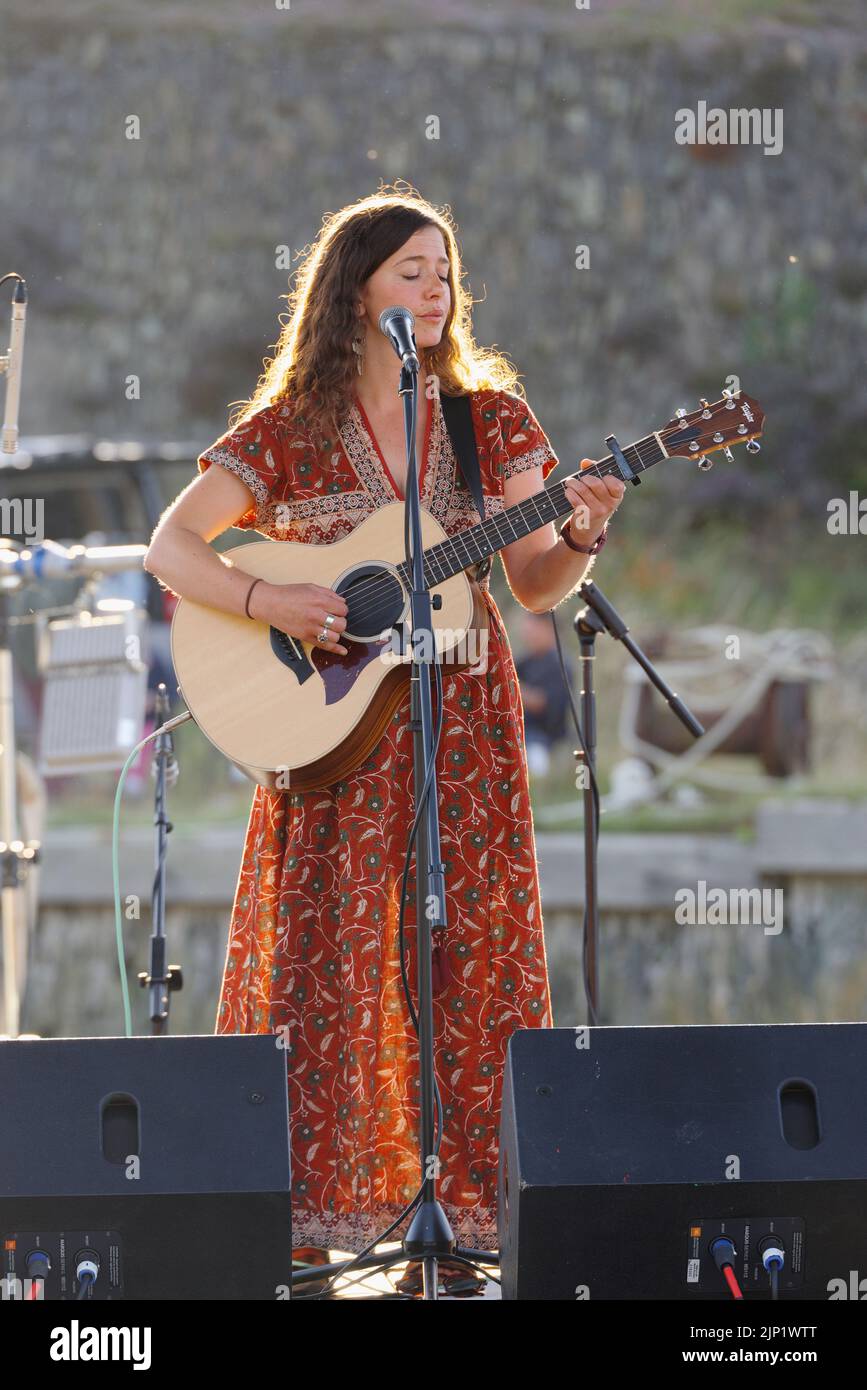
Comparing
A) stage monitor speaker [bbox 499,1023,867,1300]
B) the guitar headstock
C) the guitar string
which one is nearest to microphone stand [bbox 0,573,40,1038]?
the guitar string

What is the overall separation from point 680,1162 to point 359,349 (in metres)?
1.55

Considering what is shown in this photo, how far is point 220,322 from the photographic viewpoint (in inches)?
449

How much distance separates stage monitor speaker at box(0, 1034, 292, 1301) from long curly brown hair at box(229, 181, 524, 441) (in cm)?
122

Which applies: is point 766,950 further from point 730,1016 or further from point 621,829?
point 621,829

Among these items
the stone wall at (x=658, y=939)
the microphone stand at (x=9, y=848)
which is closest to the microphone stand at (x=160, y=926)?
the microphone stand at (x=9, y=848)

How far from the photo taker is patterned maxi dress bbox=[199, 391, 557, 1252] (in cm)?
278

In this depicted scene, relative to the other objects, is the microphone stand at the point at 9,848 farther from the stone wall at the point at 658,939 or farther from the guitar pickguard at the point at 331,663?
the stone wall at the point at 658,939

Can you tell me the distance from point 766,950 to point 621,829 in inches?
54.7

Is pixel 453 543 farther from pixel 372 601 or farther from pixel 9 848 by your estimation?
pixel 9 848

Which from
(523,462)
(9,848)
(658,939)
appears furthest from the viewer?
(658,939)

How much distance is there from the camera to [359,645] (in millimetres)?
2828

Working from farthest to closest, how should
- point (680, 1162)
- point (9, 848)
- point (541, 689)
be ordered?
point (541, 689) < point (9, 848) < point (680, 1162)

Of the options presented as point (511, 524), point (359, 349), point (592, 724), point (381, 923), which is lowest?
point (381, 923)

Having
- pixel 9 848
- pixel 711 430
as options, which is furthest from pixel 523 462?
pixel 9 848
